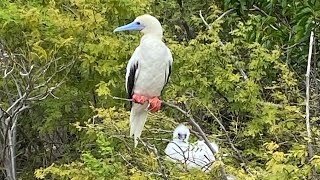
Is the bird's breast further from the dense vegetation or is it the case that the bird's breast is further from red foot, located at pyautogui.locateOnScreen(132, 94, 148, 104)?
the dense vegetation

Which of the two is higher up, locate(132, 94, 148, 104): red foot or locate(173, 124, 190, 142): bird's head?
locate(132, 94, 148, 104): red foot

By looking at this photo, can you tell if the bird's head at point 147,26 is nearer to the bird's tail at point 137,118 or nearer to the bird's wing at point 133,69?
the bird's wing at point 133,69

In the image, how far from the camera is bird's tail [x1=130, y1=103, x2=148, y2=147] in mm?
3582

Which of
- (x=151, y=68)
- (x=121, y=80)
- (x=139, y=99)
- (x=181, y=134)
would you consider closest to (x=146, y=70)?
(x=151, y=68)

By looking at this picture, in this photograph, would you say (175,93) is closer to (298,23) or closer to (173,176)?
(173,176)

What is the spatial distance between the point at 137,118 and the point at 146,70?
278mm

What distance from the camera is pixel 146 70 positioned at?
11.5 ft

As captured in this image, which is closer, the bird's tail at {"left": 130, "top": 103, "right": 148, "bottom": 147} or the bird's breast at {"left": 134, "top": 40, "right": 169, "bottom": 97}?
the bird's breast at {"left": 134, "top": 40, "right": 169, "bottom": 97}

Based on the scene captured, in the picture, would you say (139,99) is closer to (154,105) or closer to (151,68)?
(154,105)

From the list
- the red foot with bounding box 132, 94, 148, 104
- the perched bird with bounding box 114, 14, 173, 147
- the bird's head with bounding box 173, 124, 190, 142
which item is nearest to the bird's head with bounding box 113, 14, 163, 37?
the perched bird with bounding box 114, 14, 173, 147

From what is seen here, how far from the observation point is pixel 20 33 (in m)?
4.24

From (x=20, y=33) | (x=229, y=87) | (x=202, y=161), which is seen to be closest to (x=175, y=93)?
(x=229, y=87)

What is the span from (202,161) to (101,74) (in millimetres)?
966

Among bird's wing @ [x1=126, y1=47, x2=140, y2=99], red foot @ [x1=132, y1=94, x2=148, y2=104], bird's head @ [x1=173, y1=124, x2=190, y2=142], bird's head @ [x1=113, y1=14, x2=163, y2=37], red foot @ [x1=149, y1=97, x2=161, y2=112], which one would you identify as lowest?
bird's head @ [x1=173, y1=124, x2=190, y2=142]
